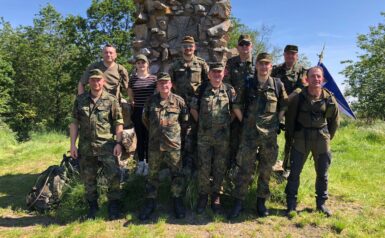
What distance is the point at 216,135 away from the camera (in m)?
4.54

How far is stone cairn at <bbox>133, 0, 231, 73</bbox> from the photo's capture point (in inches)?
268

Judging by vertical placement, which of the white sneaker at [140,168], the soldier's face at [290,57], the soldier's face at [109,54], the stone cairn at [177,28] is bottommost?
the white sneaker at [140,168]

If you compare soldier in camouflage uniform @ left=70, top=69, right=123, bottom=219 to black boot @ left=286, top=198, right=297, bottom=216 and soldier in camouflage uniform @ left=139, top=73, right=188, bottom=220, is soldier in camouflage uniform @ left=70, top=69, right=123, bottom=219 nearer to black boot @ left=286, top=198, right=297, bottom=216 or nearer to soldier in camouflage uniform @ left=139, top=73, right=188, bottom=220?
soldier in camouflage uniform @ left=139, top=73, right=188, bottom=220

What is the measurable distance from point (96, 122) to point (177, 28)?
318 cm

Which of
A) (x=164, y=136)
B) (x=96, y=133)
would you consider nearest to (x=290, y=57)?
(x=164, y=136)

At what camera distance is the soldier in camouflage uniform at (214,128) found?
4.54 meters

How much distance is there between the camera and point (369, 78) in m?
22.3

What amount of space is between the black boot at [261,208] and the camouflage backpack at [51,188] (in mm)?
2723

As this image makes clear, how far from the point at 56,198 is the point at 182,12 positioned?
4.06 meters

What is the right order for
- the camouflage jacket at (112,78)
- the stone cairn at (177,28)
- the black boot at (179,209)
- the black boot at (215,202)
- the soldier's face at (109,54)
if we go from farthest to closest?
the stone cairn at (177,28) → the camouflage jacket at (112,78) → the soldier's face at (109,54) → the black boot at (215,202) → the black boot at (179,209)

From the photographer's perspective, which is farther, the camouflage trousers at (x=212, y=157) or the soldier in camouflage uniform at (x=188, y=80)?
the soldier in camouflage uniform at (x=188, y=80)

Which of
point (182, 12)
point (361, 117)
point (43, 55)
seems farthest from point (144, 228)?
point (43, 55)

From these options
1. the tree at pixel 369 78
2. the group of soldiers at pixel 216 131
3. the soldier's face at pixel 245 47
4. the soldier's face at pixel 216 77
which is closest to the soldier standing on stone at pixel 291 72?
the group of soldiers at pixel 216 131

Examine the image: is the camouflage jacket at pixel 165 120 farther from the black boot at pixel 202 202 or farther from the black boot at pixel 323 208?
the black boot at pixel 323 208
